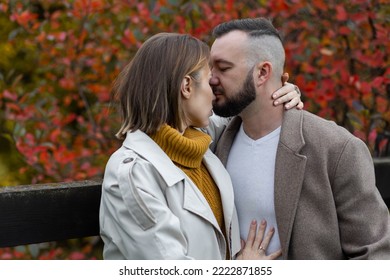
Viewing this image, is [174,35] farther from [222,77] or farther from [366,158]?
[366,158]

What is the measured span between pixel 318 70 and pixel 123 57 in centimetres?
111

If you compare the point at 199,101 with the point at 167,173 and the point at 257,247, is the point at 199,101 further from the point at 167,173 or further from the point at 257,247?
the point at 257,247

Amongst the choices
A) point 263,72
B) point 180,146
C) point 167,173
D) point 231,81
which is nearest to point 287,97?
point 263,72

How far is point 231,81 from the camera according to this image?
305cm

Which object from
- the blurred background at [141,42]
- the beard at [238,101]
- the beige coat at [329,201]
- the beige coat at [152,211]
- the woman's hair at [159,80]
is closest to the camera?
the beige coat at [152,211]

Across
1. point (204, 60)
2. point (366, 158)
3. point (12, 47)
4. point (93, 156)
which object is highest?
point (204, 60)

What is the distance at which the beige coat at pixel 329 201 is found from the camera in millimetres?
2910

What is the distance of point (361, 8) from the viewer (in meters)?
4.50

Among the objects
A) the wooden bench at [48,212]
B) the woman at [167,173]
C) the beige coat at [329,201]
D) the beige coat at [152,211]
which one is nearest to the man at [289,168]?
the beige coat at [329,201]

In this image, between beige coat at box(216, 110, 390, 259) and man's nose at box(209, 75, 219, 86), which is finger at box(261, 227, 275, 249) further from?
man's nose at box(209, 75, 219, 86)

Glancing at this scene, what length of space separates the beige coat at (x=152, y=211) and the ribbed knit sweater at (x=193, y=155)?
1.4 inches

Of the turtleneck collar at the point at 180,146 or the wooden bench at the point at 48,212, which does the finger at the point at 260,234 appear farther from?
the wooden bench at the point at 48,212

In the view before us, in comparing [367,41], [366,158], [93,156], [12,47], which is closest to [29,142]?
[93,156]

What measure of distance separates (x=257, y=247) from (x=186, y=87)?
0.64m
